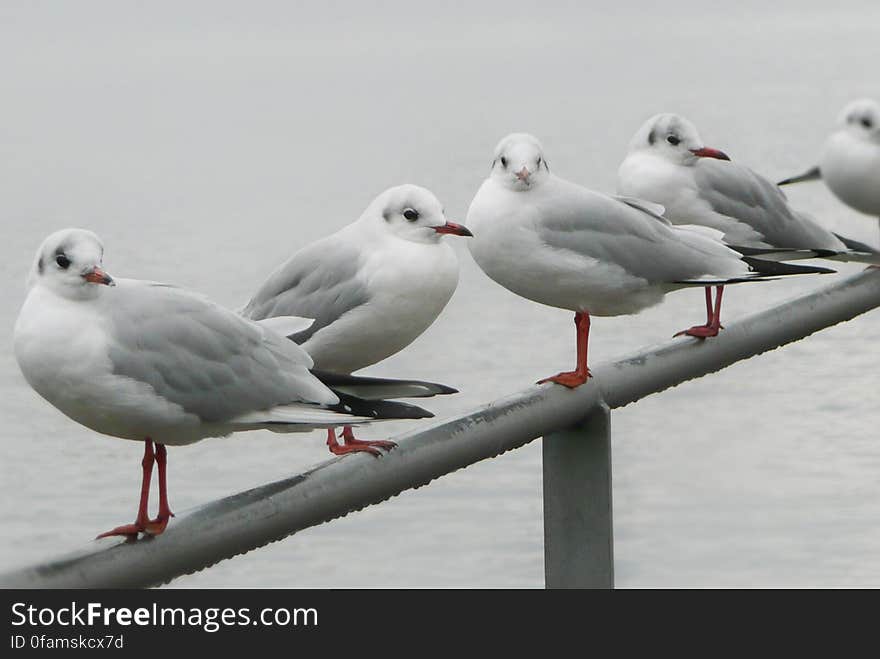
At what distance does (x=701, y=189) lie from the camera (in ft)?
21.4

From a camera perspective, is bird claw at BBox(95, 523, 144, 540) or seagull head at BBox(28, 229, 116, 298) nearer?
bird claw at BBox(95, 523, 144, 540)

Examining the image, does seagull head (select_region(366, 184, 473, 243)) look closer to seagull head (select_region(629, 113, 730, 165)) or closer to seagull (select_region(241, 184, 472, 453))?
seagull (select_region(241, 184, 472, 453))

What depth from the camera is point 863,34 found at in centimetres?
17675

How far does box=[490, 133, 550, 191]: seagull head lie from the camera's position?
4992mm

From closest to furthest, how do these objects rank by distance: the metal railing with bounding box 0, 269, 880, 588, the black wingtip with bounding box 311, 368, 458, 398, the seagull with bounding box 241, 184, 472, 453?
1. the metal railing with bounding box 0, 269, 880, 588
2. the black wingtip with bounding box 311, 368, 458, 398
3. the seagull with bounding box 241, 184, 472, 453

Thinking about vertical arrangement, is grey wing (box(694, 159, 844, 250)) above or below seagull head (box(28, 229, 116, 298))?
above

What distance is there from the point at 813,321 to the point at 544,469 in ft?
3.86

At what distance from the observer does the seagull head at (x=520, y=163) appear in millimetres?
4992

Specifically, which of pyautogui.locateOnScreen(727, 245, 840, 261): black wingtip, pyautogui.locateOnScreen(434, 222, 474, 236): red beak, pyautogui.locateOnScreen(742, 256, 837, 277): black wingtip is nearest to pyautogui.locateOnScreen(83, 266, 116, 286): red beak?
pyautogui.locateOnScreen(434, 222, 474, 236): red beak

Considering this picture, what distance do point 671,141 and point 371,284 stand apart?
2.10 m

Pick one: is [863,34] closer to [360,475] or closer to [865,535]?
[865,535]

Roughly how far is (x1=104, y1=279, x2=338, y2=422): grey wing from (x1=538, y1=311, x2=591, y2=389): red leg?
1.75 feet

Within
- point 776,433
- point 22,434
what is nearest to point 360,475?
point 776,433
